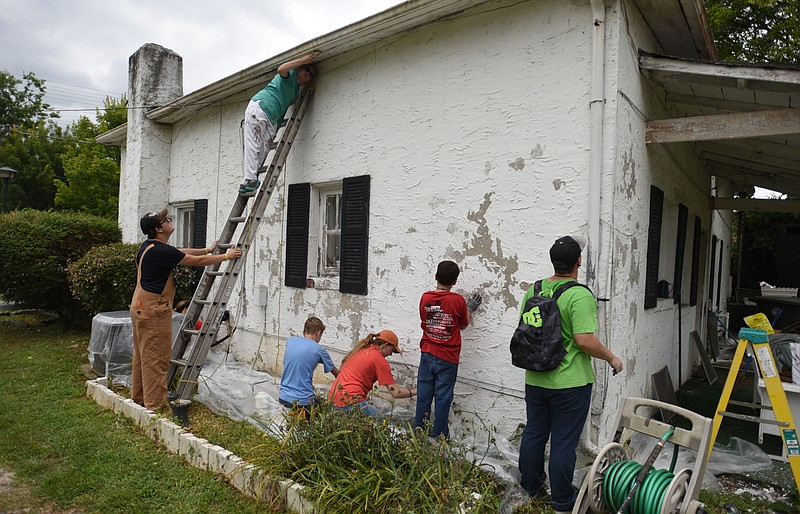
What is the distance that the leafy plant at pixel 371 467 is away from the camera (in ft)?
10.4

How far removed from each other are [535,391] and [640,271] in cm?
210

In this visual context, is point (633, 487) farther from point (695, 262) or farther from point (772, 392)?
point (695, 262)

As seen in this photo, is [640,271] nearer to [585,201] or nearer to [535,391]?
[585,201]

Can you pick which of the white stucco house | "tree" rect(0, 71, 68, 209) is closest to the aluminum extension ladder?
the white stucco house

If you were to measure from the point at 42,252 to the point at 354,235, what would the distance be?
257 inches

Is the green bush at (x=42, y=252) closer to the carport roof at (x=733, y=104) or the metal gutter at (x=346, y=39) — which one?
the metal gutter at (x=346, y=39)

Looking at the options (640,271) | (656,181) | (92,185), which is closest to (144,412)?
(640,271)

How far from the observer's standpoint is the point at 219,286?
5.79 metres

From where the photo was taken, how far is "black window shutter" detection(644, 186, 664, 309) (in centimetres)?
517

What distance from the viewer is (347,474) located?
3.39 meters

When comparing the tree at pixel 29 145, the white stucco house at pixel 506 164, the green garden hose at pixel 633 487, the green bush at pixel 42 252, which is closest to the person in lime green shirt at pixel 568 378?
the green garden hose at pixel 633 487

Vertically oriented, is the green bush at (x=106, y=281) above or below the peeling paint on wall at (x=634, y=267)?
below

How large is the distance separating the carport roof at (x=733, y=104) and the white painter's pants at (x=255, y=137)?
406 centimetres

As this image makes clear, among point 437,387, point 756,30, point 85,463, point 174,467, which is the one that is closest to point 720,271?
point 756,30
